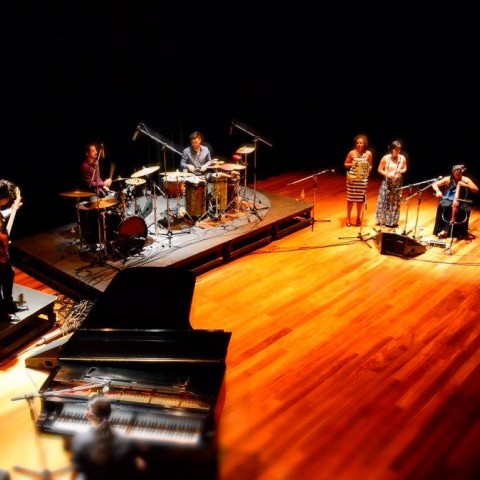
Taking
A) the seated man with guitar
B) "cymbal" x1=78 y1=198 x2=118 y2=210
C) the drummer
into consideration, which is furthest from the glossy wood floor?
the drummer

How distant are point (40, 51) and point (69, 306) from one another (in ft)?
11.4

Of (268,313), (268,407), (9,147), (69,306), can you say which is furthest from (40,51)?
(268,407)

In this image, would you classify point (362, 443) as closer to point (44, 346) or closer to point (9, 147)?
point (44, 346)

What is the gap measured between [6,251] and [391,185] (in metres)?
5.35

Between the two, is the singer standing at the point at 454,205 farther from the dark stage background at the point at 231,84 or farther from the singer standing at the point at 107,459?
the singer standing at the point at 107,459

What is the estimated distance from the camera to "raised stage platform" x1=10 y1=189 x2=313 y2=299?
6277mm

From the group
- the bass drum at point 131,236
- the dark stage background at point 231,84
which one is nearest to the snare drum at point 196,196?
the dark stage background at point 231,84

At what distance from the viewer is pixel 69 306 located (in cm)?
592

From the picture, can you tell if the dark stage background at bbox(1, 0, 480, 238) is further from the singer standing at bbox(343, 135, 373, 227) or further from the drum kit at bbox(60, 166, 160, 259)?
the singer standing at bbox(343, 135, 373, 227)

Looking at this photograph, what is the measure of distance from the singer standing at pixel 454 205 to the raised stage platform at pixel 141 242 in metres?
2.04

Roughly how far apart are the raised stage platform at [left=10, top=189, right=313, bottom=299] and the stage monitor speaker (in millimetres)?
1468

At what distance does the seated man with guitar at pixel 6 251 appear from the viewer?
187 inches

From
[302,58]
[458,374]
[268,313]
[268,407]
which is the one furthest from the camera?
[302,58]

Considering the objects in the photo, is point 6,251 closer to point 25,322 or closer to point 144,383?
point 25,322
